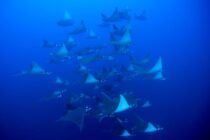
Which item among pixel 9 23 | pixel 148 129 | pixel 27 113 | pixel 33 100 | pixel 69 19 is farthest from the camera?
pixel 9 23

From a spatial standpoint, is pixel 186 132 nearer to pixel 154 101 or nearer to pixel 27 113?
pixel 154 101

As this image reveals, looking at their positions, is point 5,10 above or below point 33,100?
above

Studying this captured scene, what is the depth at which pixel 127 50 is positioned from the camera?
7594mm

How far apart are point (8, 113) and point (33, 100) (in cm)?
107

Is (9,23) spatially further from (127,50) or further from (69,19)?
(127,50)

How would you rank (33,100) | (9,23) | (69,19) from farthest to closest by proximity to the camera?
(9,23) < (33,100) < (69,19)

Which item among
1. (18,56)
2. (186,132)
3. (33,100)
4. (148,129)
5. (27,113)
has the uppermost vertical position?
(18,56)

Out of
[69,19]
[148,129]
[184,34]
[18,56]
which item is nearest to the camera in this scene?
[148,129]

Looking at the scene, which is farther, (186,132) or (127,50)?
(186,132)

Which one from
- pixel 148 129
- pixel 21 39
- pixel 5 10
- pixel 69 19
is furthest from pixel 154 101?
pixel 5 10

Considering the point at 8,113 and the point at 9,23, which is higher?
the point at 9,23

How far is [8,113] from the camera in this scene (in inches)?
412

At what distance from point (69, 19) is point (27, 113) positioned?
12.4ft

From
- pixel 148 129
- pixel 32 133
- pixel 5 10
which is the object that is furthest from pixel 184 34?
pixel 5 10
